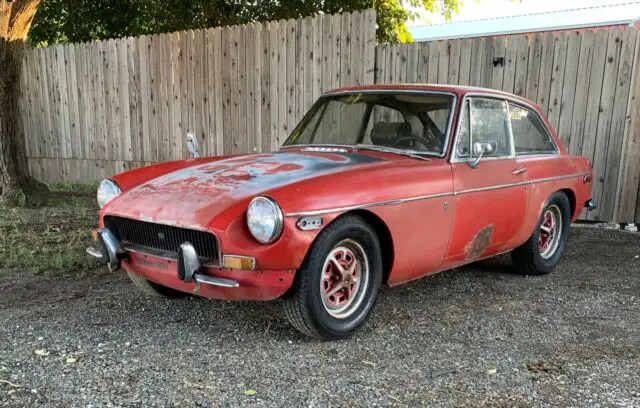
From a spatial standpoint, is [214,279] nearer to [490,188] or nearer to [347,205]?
[347,205]

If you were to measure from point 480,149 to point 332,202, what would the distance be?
141cm

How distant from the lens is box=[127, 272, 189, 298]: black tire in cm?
390

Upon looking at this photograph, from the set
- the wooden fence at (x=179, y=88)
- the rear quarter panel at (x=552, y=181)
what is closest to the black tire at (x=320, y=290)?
the rear quarter panel at (x=552, y=181)

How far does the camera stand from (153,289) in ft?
12.9

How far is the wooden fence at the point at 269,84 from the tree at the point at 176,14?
2780 mm

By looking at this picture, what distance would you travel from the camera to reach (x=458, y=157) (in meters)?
3.96

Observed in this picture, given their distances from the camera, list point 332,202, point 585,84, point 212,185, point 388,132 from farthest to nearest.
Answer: point 585,84
point 388,132
point 212,185
point 332,202

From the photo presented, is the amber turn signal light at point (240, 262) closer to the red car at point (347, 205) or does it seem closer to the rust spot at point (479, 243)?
the red car at point (347, 205)

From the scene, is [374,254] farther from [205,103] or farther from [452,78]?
[205,103]

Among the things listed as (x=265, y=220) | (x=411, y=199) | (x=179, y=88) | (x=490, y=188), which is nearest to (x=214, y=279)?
(x=265, y=220)

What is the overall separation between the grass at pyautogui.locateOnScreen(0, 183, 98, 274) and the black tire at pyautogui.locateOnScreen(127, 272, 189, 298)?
112 cm

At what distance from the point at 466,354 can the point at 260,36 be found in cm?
613

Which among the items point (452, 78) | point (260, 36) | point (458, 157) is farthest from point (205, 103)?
point (458, 157)

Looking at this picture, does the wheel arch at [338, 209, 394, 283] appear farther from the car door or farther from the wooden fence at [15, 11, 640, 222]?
the wooden fence at [15, 11, 640, 222]
